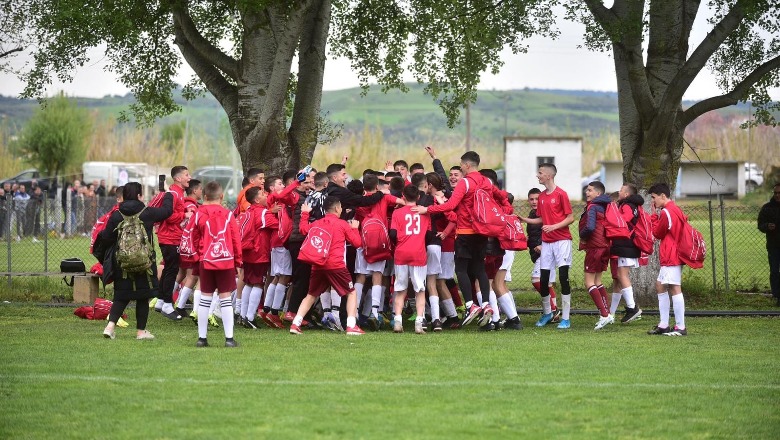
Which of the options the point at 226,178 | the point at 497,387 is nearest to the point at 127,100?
the point at 226,178

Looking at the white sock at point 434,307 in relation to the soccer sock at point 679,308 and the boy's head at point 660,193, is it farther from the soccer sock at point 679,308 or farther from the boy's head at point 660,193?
the boy's head at point 660,193

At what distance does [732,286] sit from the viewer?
2086 cm

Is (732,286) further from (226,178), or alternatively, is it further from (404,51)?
(226,178)

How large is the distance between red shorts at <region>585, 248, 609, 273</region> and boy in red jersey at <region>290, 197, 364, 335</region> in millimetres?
3350

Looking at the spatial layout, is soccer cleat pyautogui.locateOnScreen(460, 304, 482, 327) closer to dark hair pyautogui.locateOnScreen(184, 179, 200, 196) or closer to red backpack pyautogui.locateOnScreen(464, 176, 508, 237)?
red backpack pyautogui.locateOnScreen(464, 176, 508, 237)

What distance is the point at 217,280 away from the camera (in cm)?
1253

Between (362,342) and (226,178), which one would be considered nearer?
(362,342)

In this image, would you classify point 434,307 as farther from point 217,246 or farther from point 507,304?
point 217,246

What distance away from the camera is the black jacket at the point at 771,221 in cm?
1884

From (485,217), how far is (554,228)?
104 centimetres

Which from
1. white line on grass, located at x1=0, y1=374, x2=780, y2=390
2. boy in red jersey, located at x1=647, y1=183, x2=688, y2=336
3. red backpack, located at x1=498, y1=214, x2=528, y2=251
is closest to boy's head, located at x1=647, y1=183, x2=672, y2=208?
boy in red jersey, located at x1=647, y1=183, x2=688, y2=336

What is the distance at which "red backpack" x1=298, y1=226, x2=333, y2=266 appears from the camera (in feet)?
44.3

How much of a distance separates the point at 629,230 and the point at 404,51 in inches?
325

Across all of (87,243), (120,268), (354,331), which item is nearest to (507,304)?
(354,331)
